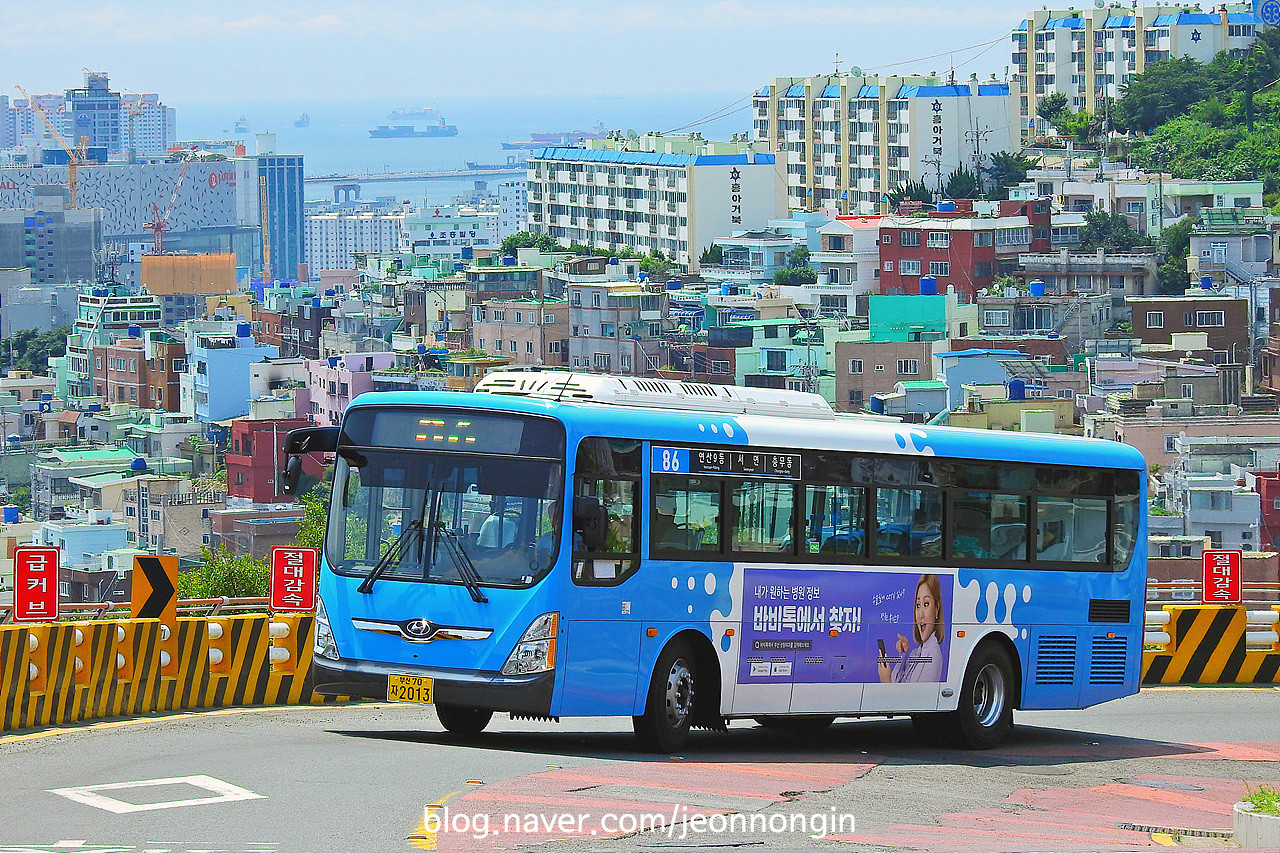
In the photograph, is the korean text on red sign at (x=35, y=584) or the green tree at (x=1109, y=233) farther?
the green tree at (x=1109, y=233)

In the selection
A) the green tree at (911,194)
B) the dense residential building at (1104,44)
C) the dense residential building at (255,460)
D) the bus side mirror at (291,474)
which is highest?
the dense residential building at (1104,44)

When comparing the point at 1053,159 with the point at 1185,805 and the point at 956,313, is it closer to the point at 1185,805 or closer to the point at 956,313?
the point at 956,313

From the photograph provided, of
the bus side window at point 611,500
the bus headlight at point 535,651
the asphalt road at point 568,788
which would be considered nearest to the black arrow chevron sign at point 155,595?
the asphalt road at point 568,788

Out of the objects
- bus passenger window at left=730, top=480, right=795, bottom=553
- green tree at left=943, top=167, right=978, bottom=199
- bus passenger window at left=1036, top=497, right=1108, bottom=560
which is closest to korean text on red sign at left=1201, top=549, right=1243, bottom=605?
bus passenger window at left=1036, top=497, right=1108, bottom=560

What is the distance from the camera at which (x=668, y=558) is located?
1295 cm

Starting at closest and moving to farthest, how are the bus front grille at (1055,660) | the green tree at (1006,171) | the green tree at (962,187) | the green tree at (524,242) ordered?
the bus front grille at (1055,660) < the green tree at (1006,171) < the green tree at (962,187) < the green tree at (524,242)

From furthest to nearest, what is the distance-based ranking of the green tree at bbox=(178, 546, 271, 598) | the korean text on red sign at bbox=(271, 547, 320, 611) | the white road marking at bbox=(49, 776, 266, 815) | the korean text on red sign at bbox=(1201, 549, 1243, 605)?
the green tree at bbox=(178, 546, 271, 598) → the korean text on red sign at bbox=(1201, 549, 1243, 605) → the korean text on red sign at bbox=(271, 547, 320, 611) → the white road marking at bbox=(49, 776, 266, 815)

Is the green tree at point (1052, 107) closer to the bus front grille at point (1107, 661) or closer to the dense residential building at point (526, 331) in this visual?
the dense residential building at point (526, 331)

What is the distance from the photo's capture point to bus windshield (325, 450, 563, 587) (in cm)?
1235

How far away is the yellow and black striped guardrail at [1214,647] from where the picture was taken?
20.2 meters

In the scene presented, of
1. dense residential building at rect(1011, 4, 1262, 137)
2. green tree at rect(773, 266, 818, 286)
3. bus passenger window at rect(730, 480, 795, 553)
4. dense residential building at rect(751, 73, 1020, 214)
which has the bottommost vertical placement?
bus passenger window at rect(730, 480, 795, 553)

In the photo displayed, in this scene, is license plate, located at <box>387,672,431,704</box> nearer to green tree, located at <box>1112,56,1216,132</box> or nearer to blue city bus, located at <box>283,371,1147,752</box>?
blue city bus, located at <box>283,371,1147,752</box>

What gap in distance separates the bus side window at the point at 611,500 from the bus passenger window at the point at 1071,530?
169 inches

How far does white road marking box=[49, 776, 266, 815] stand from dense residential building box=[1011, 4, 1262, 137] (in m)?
141
